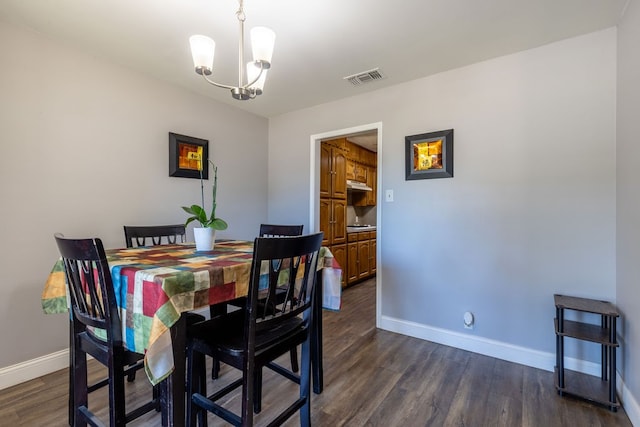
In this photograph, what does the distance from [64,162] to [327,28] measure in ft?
6.82

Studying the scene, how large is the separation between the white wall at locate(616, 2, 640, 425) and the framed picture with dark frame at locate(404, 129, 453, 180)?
40.4 inches

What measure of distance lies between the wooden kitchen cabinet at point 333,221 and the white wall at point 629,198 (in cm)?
265

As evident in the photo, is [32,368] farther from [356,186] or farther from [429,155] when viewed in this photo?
[356,186]

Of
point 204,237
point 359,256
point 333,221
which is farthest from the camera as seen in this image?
point 359,256

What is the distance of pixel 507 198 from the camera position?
232 cm

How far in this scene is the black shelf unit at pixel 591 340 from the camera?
173cm

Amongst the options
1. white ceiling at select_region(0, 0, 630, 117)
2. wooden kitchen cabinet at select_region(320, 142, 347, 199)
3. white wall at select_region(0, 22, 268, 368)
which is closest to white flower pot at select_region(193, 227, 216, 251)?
white wall at select_region(0, 22, 268, 368)

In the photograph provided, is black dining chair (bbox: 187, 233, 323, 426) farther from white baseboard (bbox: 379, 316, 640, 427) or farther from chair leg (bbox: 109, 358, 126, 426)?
white baseboard (bbox: 379, 316, 640, 427)

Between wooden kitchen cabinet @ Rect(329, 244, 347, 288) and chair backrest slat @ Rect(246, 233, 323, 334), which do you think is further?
wooden kitchen cabinet @ Rect(329, 244, 347, 288)

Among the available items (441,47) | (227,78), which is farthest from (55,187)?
(441,47)

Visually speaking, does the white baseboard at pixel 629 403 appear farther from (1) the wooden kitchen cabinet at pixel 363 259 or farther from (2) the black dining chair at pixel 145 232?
(1) the wooden kitchen cabinet at pixel 363 259

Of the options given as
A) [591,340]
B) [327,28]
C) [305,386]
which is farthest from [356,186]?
[305,386]

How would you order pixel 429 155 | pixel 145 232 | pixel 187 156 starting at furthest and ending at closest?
pixel 187 156 < pixel 429 155 < pixel 145 232

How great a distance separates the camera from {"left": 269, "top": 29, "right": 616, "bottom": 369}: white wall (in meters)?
2.03
